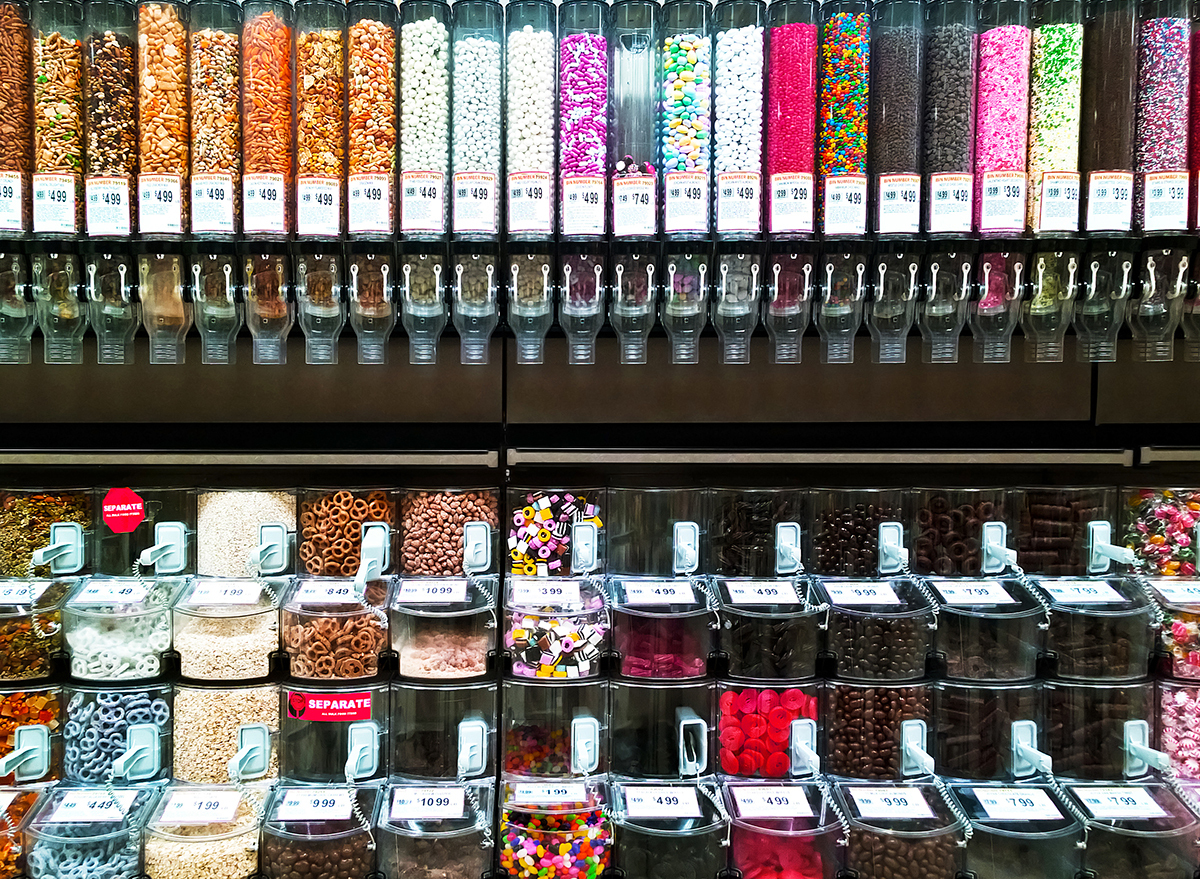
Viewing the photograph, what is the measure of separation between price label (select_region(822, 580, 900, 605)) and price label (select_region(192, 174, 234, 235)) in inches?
58.7

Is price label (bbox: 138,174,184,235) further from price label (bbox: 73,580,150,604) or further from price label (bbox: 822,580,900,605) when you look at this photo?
price label (bbox: 822,580,900,605)

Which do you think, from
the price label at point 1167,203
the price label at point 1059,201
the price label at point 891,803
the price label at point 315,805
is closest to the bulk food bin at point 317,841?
the price label at point 315,805

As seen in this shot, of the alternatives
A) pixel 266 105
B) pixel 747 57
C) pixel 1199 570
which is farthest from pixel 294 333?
pixel 1199 570

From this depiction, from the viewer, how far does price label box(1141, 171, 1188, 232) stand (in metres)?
1.77

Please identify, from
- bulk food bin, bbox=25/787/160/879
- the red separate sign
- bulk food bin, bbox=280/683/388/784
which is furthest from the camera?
the red separate sign

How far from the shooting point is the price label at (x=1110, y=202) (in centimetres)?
176

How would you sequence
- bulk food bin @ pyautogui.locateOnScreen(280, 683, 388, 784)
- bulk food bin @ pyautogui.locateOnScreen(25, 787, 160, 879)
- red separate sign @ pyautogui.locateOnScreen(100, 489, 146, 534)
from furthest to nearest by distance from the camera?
red separate sign @ pyautogui.locateOnScreen(100, 489, 146, 534) < bulk food bin @ pyautogui.locateOnScreen(280, 683, 388, 784) < bulk food bin @ pyautogui.locateOnScreen(25, 787, 160, 879)

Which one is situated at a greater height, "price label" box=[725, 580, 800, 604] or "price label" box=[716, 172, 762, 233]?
"price label" box=[716, 172, 762, 233]

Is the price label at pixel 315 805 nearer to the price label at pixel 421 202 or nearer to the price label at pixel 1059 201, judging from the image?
the price label at pixel 421 202

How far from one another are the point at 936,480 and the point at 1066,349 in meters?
0.59

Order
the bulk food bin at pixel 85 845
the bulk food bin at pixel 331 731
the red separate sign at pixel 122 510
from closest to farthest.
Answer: the bulk food bin at pixel 85 845 → the bulk food bin at pixel 331 731 → the red separate sign at pixel 122 510

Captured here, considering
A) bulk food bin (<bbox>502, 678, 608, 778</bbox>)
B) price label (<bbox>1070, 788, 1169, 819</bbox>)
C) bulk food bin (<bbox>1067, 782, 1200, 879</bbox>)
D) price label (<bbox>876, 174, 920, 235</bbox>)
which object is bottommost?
bulk food bin (<bbox>1067, 782, 1200, 879</bbox>)

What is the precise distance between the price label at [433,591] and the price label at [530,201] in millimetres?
780

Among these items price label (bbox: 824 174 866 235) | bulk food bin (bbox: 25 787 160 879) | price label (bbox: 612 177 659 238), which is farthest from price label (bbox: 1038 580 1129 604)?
bulk food bin (bbox: 25 787 160 879)
